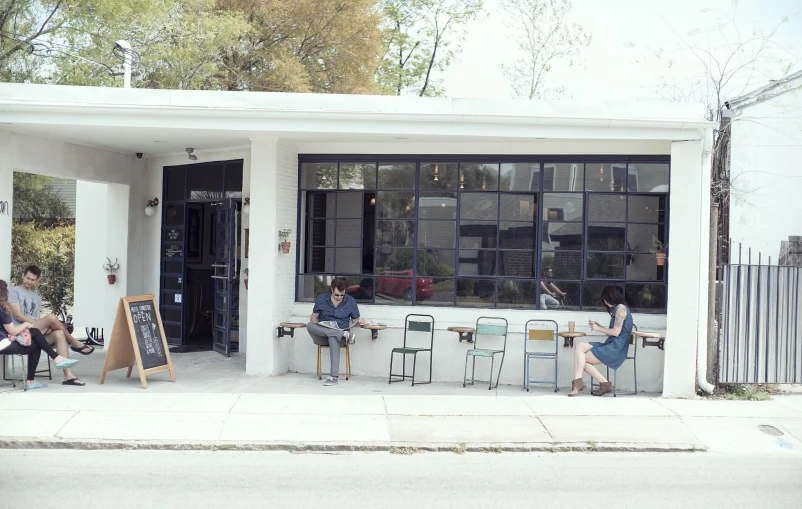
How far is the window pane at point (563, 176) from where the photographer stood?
1002 cm

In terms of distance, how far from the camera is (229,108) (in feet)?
29.9

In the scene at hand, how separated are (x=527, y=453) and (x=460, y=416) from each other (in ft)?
3.83

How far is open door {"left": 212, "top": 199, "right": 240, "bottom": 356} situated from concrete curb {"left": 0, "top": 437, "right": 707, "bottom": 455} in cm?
452

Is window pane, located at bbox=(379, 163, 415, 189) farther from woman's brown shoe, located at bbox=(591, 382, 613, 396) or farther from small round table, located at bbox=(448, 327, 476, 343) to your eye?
woman's brown shoe, located at bbox=(591, 382, 613, 396)

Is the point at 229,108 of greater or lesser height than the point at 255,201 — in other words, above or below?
above

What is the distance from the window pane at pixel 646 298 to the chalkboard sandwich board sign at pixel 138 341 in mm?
5599

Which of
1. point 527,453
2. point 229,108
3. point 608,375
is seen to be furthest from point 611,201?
point 229,108

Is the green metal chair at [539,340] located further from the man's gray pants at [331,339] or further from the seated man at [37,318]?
the seated man at [37,318]

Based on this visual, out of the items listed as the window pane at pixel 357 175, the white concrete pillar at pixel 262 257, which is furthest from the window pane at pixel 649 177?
the white concrete pillar at pixel 262 257

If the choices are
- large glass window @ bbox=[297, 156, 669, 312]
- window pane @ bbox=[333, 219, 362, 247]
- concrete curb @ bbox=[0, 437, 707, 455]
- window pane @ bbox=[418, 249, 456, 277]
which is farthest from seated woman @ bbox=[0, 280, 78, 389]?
window pane @ bbox=[418, 249, 456, 277]

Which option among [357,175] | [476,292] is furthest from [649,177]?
[357,175]

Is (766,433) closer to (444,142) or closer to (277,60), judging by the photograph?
(444,142)

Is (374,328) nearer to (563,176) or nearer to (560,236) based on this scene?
(560,236)

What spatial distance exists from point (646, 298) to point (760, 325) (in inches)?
52.1
